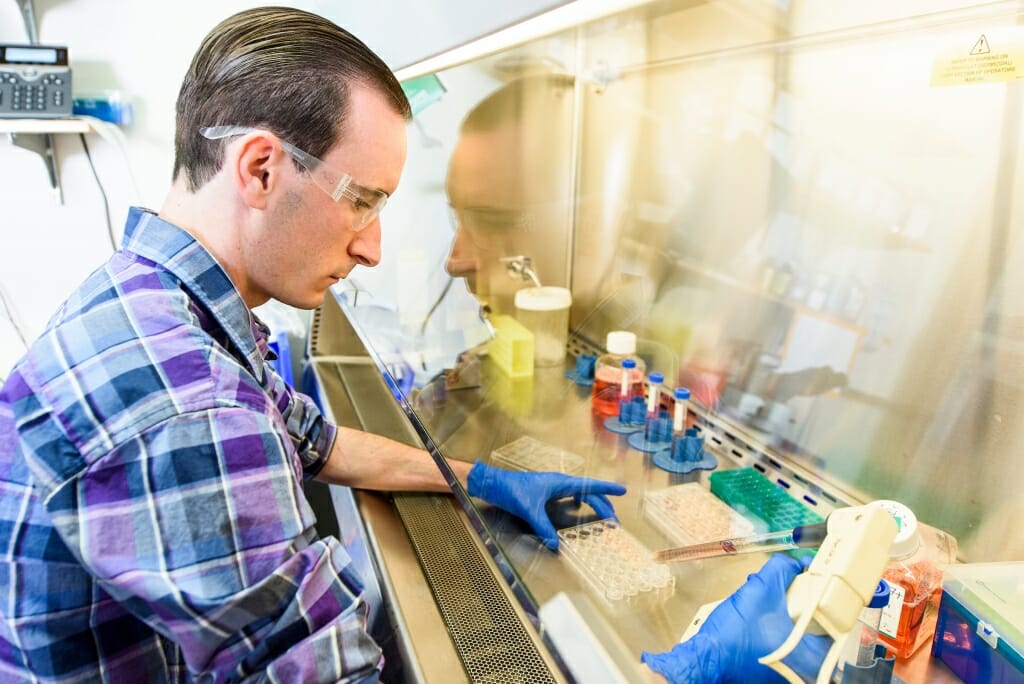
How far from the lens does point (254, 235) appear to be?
2.99 ft

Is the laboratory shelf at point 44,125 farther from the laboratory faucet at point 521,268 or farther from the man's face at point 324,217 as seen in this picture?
the man's face at point 324,217

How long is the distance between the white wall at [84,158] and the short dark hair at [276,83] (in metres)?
1.72

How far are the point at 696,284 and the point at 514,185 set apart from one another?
62 centimetres


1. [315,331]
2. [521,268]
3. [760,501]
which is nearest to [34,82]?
[315,331]

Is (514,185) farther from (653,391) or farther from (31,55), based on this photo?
(31,55)

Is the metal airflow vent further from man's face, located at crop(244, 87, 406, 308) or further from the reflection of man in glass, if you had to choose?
man's face, located at crop(244, 87, 406, 308)

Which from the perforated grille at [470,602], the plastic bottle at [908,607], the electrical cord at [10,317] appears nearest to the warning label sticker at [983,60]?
the plastic bottle at [908,607]

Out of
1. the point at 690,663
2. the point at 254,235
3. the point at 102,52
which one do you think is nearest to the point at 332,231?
the point at 254,235

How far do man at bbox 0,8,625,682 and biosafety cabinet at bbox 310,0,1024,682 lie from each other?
0.16 meters

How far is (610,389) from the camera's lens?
1428 mm

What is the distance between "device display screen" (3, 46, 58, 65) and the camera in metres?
2.12

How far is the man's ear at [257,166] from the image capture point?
0.86 metres

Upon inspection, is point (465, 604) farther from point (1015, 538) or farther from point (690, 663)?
point (1015, 538)

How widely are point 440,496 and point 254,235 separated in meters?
0.62
